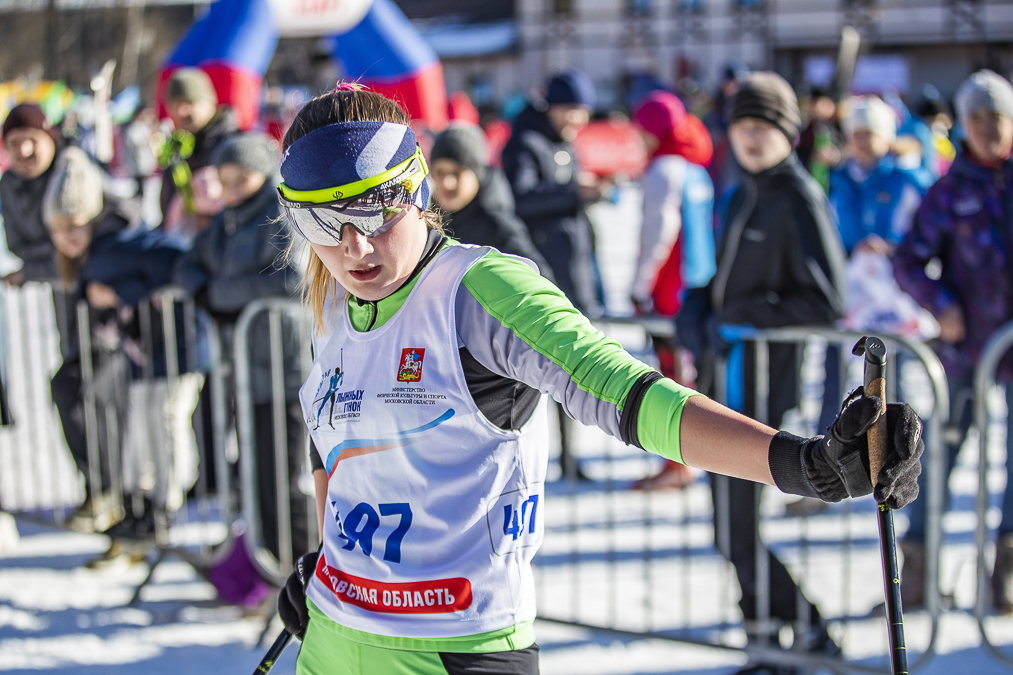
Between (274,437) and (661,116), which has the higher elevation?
(661,116)

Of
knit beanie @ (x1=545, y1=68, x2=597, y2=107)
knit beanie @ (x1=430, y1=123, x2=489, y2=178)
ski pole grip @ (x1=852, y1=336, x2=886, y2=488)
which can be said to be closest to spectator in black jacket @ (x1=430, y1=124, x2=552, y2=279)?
knit beanie @ (x1=430, y1=123, x2=489, y2=178)

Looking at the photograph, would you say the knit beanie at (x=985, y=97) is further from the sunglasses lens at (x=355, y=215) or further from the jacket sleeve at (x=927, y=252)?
the sunglasses lens at (x=355, y=215)

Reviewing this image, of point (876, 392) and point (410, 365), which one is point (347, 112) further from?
point (876, 392)

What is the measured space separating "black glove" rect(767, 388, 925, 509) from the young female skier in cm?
33

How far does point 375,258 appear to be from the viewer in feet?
5.69

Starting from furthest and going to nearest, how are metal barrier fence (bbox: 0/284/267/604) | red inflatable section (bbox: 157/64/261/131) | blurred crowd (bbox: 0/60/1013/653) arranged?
red inflatable section (bbox: 157/64/261/131) < metal barrier fence (bbox: 0/284/267/604) < blurred crowd (bbox: 0/60/1013/653)

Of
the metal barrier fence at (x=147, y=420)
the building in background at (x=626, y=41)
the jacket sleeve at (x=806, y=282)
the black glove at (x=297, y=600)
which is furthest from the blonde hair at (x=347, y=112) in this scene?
the building in background at (x=626, y=41)

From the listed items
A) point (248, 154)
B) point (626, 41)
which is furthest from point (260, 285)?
point (626, 41)

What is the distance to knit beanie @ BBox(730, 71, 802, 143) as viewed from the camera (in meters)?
3.70

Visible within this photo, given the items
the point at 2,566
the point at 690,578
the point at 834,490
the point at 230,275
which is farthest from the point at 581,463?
the point at 834,490

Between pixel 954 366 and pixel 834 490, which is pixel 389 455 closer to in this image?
pixel 834 490

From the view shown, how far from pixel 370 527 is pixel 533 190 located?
423cm

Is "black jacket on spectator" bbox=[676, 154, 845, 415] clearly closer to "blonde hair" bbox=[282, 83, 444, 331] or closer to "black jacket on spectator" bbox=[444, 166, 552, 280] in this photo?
"black jacket on spectator" bbox=[444, 166, 552, 280]

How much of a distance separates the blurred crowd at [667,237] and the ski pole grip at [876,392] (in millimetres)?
1610
